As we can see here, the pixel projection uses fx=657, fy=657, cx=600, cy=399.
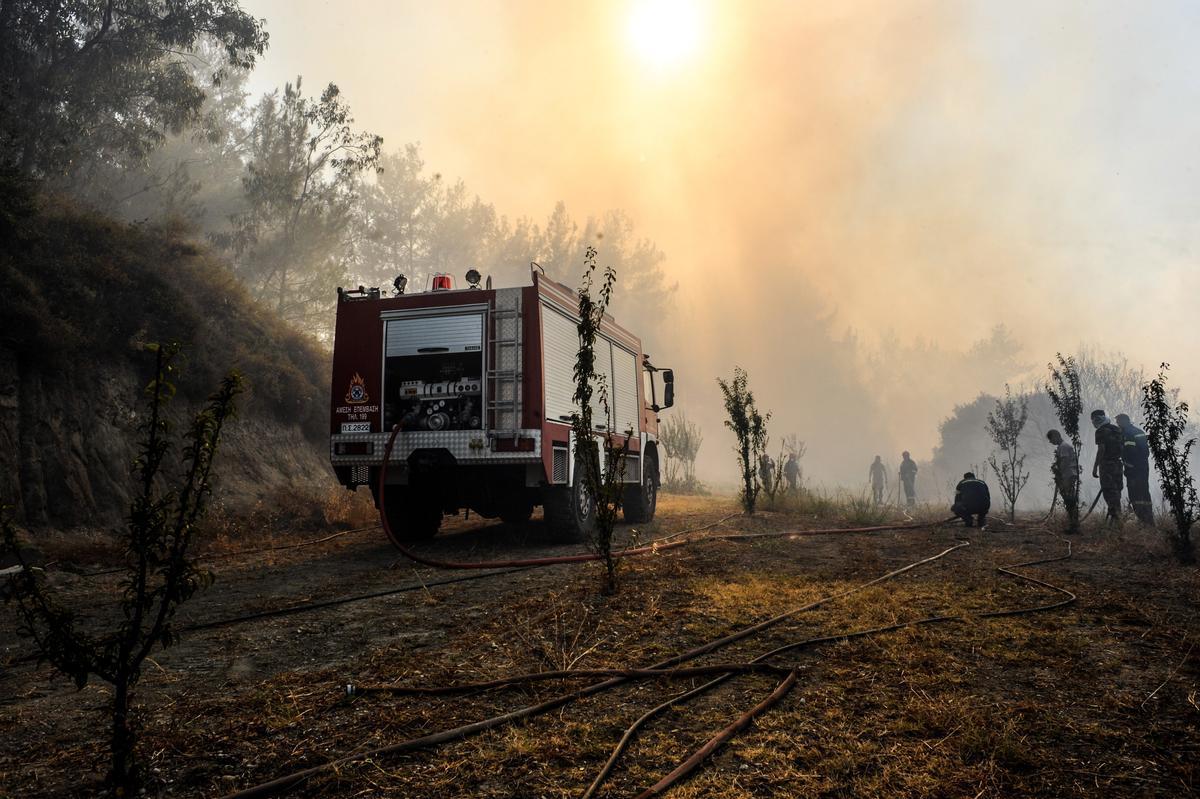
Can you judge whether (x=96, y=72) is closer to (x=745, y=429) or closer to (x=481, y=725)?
(x=745, y=429)

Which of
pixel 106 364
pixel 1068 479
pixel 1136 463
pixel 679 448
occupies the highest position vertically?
pixel 106 364

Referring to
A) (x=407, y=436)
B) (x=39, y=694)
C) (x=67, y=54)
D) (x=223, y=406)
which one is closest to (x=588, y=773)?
(x=223, y=406)

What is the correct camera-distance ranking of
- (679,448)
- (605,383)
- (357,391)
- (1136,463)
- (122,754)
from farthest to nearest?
(679,448) < (1136,463) < (605,383) < (357,391) < (122,754)

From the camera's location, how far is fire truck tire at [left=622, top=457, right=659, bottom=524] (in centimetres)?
1193

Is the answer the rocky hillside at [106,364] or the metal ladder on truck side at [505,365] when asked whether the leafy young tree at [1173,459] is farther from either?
the rocky hillside at [106,364]

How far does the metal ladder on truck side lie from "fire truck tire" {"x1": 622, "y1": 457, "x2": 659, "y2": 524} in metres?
4.04

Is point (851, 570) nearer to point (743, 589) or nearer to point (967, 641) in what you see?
point (743, 589)

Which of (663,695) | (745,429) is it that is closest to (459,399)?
(663,695)

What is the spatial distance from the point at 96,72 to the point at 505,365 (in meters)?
20.7

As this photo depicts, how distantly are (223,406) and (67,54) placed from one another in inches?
952

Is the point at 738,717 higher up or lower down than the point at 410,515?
lower down

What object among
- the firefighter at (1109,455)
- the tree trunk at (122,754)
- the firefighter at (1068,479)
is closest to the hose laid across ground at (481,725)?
the tree trunk at (122,754)

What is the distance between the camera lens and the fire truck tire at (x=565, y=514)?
8.85 m

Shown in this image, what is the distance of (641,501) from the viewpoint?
12008mm
